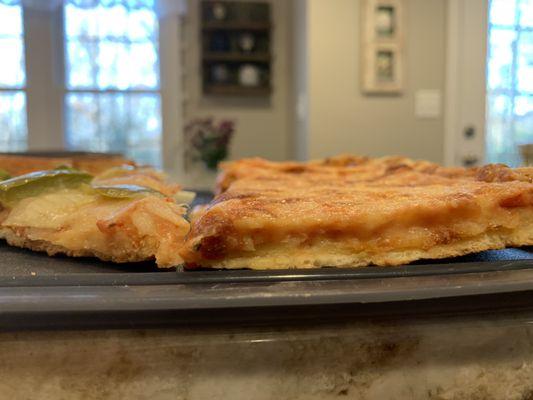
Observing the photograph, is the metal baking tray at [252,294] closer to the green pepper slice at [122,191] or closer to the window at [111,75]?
the green pepper slice at [122,191]

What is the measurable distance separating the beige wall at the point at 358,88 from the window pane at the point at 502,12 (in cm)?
30

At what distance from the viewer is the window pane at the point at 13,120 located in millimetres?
3180

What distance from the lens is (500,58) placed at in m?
2.93

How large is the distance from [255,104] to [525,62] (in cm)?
170

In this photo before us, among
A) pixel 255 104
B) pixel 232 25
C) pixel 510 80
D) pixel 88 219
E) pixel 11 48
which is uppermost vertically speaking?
pixel 232 25

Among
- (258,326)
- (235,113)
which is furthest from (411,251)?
(235,113)

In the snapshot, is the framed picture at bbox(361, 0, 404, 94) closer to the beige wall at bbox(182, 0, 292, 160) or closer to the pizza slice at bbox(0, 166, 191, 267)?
the beige wall at bbox(182, 0, 292, 160)

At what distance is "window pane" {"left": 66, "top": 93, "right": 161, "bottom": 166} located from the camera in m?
3.29

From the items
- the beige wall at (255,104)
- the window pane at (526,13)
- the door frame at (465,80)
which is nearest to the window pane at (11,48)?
the beige wall at (255,104)

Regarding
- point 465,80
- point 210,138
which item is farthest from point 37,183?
point 465,80

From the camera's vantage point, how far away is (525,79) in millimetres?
2984

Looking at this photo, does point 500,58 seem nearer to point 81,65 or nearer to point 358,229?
point 81,65

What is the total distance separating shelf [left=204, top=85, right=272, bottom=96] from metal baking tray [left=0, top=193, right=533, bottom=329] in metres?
2.77

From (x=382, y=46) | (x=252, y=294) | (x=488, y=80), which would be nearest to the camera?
(x=252, y=294)
